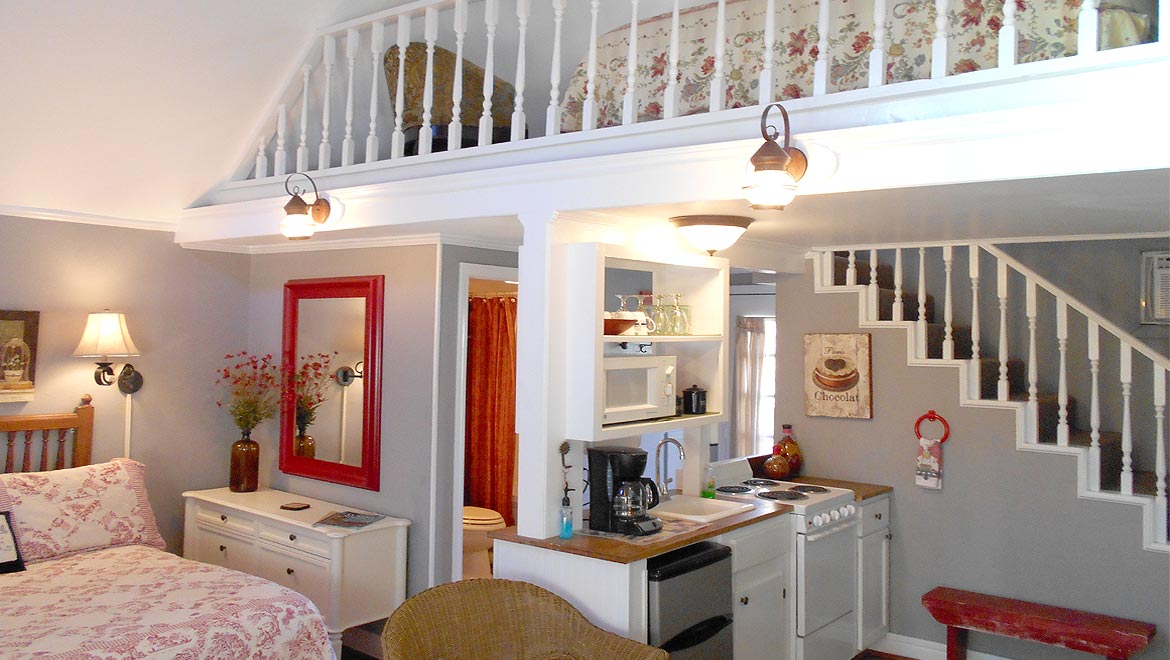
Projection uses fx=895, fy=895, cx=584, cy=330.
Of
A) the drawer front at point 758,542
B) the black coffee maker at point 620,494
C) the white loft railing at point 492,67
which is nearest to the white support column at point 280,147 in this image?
the white loft railing at point 492,67

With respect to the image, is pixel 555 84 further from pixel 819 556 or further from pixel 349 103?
pixel 819 556

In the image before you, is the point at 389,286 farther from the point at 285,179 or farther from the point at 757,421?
the point at 757,421

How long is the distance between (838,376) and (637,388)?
1600mm

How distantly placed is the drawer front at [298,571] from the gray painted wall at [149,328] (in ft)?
2.82

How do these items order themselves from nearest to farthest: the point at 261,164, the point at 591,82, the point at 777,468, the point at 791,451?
the point at 591,82 < the point at 261,164 < the point at 777,468 < the point at 791,451

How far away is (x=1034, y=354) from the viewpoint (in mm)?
4113

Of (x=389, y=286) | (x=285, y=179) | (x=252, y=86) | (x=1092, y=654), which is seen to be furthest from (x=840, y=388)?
(x=252, y=86)

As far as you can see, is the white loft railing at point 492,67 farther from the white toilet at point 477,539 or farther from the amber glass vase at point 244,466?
the white toilet at point 477,539

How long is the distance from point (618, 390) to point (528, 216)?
78 centimetres

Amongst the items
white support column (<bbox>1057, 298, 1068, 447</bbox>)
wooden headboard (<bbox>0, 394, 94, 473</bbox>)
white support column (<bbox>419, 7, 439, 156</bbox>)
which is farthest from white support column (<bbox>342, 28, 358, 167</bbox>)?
white support column (<bbox>1057, 298, 1068, 447</bbox>)

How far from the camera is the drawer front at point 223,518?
454 cm

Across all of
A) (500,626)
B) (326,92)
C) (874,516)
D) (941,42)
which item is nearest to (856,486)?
(874,516)

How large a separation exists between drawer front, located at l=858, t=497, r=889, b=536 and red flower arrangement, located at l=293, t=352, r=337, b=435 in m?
2.85

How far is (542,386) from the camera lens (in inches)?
131
